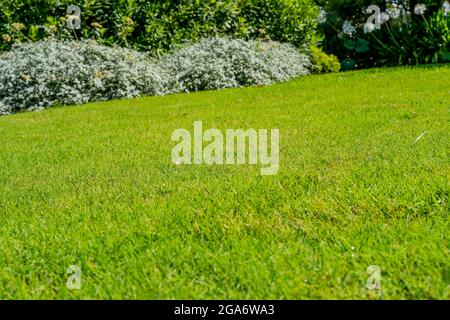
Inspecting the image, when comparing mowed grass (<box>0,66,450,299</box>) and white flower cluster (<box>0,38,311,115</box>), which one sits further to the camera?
white flower cluster (<box>0,38,311,115</box>)

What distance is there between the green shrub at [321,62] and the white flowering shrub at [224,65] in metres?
1.14

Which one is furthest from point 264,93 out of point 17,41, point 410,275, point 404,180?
point 410,275

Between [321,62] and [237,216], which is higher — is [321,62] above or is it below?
above

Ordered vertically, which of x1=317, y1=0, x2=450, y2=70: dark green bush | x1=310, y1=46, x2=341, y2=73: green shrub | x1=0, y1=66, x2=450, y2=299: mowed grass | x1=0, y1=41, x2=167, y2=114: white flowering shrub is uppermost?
x1=317, y1=0, x2=450, y2=70: dark green bush

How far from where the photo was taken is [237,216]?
9.77 feet

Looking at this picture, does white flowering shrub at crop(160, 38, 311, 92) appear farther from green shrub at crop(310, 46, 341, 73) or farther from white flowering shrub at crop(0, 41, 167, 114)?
green shrub at crop(310, 46, 341, 73)

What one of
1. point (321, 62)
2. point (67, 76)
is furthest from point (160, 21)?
point (321, 62)

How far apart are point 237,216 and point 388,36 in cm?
1261

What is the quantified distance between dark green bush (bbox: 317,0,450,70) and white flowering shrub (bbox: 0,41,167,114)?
624 cm

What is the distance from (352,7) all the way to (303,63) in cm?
365

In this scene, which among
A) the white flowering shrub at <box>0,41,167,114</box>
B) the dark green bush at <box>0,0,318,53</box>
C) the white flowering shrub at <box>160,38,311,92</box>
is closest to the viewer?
the white flowering shrub at <box>0,41,167,114</box>

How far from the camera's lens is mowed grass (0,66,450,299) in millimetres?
2264

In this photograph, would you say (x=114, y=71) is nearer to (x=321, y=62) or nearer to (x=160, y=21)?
(x=160, y=21)

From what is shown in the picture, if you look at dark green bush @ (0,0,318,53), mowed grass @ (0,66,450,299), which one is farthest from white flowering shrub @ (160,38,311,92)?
mowed grass @ (0,66,450,299)
